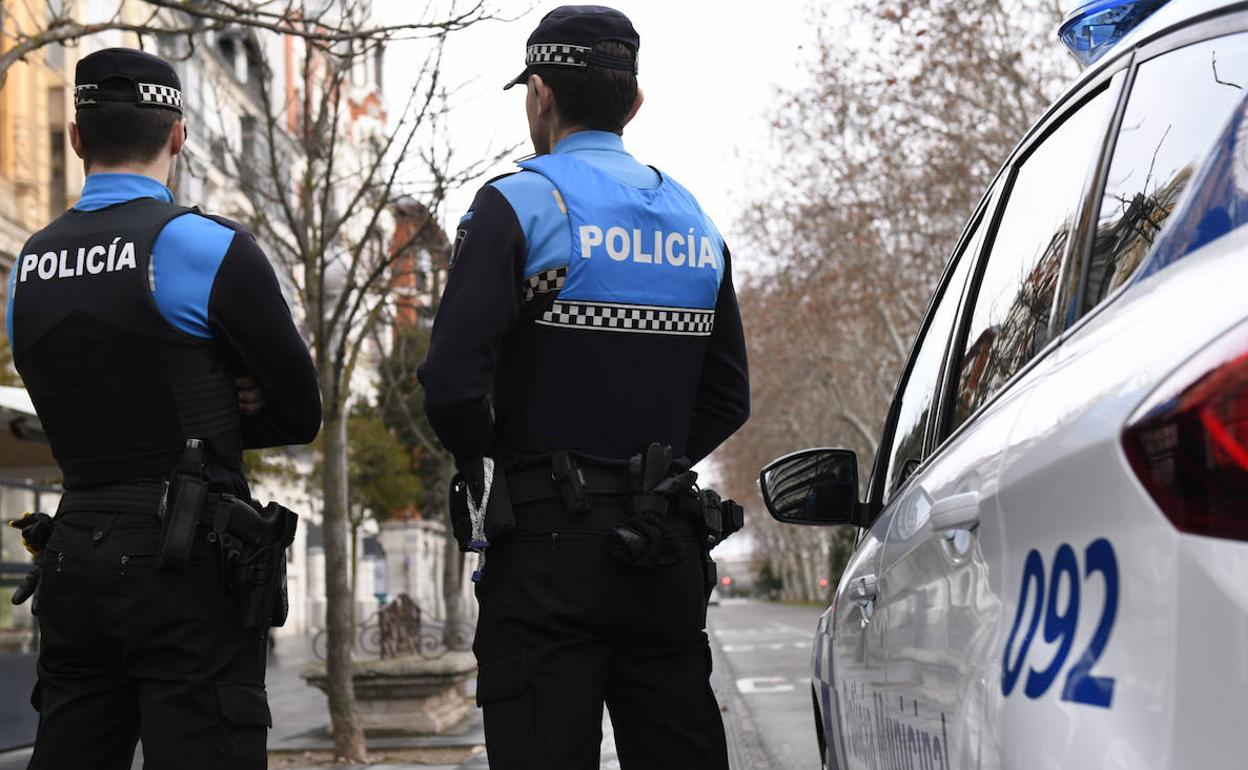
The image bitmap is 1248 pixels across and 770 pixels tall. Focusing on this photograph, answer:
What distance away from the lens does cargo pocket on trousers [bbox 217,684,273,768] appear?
10.6ft

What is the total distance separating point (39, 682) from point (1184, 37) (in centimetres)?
248

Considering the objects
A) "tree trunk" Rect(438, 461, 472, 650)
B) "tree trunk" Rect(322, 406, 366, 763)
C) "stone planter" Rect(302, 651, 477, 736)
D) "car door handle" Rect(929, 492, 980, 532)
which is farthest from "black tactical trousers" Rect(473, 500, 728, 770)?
"tree trunk" Rect(438, 461, 472, 650)

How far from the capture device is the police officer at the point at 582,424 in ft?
10.3

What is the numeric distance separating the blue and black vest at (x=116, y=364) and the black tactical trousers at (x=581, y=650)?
0.71 metres

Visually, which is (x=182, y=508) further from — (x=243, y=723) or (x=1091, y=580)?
(x=1091, y=580)

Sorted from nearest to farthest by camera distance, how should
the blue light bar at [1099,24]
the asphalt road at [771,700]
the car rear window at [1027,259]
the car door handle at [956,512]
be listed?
1. the car door handle at [956,512]
2. the car rear window at [1027,259]
3. the blue light bar at [1099,24]
4. the asphalt road at [771,700]

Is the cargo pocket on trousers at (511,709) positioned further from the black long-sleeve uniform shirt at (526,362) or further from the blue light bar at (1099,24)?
the blue light bar at (1099,24)

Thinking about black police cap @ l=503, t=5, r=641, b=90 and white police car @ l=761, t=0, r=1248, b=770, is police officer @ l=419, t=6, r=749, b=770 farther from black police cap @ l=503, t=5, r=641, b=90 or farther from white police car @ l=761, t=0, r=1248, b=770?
white police car @ l=761, t=0, r=1248, b=770

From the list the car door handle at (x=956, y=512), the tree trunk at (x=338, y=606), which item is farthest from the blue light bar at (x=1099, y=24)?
the tree trunk at (x=338, y=606)

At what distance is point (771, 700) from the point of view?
52.7 feet

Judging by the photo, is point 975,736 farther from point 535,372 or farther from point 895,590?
point 535,372

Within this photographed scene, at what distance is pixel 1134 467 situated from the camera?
159 cm

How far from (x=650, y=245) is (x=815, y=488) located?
717mm

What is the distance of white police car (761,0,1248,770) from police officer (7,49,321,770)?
1.26 m
